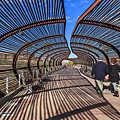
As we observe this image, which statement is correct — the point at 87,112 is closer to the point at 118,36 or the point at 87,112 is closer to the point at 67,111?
the point at 67,111

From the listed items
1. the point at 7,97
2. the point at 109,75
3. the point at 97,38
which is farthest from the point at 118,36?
the point at 7,97

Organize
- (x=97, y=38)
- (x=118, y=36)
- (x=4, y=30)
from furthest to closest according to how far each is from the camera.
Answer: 1. (x=97, y=38)
2. (x=118, y=36)
3. (x=4, y=30)

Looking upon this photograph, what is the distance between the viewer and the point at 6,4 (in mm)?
5445

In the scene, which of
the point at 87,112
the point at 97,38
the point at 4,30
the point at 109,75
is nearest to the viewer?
the point at 87,112

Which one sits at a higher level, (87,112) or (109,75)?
(109,75)

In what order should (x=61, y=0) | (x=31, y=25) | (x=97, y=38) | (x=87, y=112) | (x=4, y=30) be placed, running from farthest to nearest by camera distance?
1. (x=97, y=38)
2. (x=31, y=25)
3. (x=4, y=30)
4. (x=61, y=0)
5. (x=87, y=112)

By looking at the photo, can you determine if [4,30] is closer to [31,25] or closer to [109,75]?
[31,25]

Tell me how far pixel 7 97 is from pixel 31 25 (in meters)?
3.57

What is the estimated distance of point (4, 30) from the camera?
7.60 meters

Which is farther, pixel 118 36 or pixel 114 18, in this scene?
pixel 118 36

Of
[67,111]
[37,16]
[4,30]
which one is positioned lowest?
[67,111]

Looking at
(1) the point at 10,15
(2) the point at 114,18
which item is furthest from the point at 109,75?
(1) the point at 10,15

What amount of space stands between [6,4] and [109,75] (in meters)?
4.61

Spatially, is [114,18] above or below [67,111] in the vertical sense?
above
